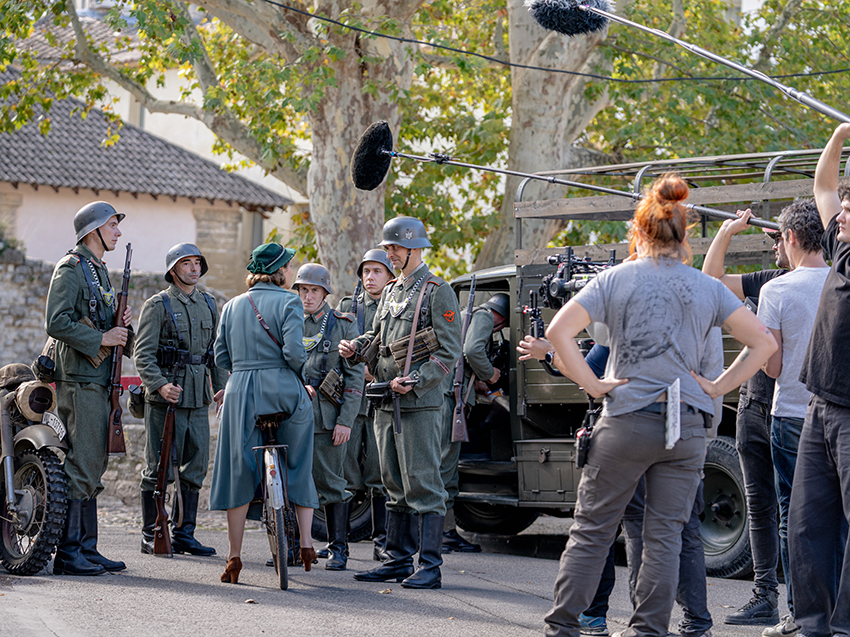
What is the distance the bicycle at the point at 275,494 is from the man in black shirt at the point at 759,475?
245cm

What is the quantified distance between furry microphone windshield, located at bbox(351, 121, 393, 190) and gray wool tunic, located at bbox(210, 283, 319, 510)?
4.67 feet

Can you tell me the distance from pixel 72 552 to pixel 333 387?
198cm

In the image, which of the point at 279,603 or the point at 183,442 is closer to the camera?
the point at 279,603

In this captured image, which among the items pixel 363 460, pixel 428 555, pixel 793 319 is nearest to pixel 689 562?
pixel 793 319

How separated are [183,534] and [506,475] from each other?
251 centimetres

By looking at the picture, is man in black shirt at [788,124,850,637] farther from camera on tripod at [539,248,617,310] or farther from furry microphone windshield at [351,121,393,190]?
furry microphone windshield at [351,121,393,190]

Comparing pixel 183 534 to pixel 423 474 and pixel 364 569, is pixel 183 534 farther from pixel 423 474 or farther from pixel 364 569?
pixel 423 474

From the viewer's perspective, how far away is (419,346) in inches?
270

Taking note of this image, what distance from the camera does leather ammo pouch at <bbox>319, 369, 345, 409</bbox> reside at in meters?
7.85

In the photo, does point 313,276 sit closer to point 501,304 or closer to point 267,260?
point 267,260

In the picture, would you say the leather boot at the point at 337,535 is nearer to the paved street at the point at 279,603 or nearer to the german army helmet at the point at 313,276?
the paved street at the point at 279,603

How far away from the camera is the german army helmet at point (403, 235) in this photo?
22.8 feet

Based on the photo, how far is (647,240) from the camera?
15.1ft

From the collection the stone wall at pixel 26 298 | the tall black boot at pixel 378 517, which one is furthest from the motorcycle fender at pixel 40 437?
the stone wall at pixel 26 298
